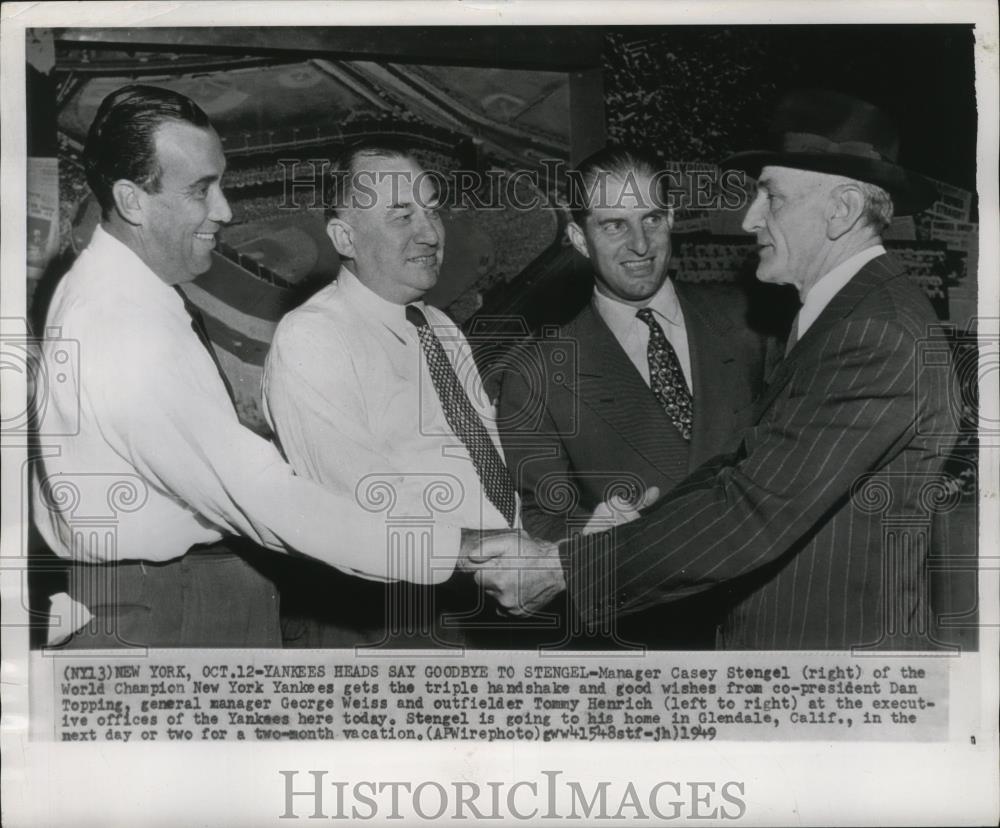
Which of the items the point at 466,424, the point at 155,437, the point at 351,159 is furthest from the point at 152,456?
the point at 351,159

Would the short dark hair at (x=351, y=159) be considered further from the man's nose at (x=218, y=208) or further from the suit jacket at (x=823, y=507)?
the suit jacket at (x=823, y=507)

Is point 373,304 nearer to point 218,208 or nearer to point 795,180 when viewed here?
point 218,208

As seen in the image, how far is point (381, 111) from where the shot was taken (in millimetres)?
2852

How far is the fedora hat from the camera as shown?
2826 millimetres

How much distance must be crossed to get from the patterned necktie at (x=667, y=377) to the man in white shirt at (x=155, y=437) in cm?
73

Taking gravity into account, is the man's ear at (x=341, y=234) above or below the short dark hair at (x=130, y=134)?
below

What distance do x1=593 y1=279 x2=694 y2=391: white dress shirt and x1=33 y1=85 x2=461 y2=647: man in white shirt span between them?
0.74 m

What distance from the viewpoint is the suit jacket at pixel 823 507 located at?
9.06 ft

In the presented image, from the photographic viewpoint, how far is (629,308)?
9.37 ft

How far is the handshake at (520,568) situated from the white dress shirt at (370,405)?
0.26ft

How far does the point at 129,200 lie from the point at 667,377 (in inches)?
65.5

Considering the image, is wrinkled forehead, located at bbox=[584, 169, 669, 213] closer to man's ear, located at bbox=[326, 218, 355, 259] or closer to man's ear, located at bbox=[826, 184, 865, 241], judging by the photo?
man's ear, located at bbox=[826, 184, 865, 241]

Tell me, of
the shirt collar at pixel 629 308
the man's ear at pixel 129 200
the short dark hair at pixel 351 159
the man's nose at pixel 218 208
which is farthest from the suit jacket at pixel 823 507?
the man's ear at pixel 129 200

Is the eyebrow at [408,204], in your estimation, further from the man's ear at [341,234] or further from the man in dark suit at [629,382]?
the man in dark suit at [629,382]
